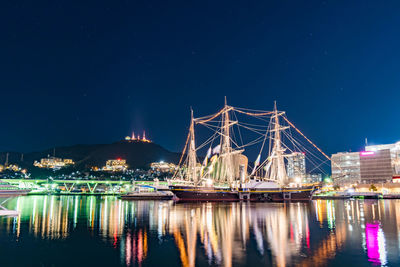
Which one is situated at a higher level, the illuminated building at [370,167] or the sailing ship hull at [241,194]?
the illuminated building at [370,167]

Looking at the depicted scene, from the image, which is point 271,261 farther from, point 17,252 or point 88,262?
point 17,252

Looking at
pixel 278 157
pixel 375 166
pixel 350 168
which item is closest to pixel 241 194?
pixel 278 157

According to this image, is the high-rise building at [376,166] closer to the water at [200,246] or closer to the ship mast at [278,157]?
the ship mast at [278,157]

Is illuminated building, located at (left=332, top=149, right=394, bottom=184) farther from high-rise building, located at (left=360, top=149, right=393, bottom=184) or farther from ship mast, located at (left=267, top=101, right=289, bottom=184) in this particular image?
ship mast, located at (left=267, top=101, right=289, bottom=184)

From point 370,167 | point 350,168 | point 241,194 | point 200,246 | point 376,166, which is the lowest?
point 200,246

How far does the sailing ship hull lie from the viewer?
77500 mm

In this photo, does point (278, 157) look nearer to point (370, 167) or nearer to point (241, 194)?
point (241, 194)

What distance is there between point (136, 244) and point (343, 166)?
165036mm

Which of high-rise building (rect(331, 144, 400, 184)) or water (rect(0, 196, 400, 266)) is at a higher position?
high-rise building (rect(331, 144, 400, 184))

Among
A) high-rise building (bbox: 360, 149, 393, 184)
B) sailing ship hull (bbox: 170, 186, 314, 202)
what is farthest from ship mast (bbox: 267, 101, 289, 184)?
high-rise building (bbox: 360, 149, 393, 184)

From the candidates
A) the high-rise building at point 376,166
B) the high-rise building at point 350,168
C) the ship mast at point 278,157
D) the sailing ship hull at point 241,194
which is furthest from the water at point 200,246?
the high-rise building at point 350,168

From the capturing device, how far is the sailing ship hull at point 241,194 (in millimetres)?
77500

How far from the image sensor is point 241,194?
80562 mm

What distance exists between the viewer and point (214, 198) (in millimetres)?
77375
